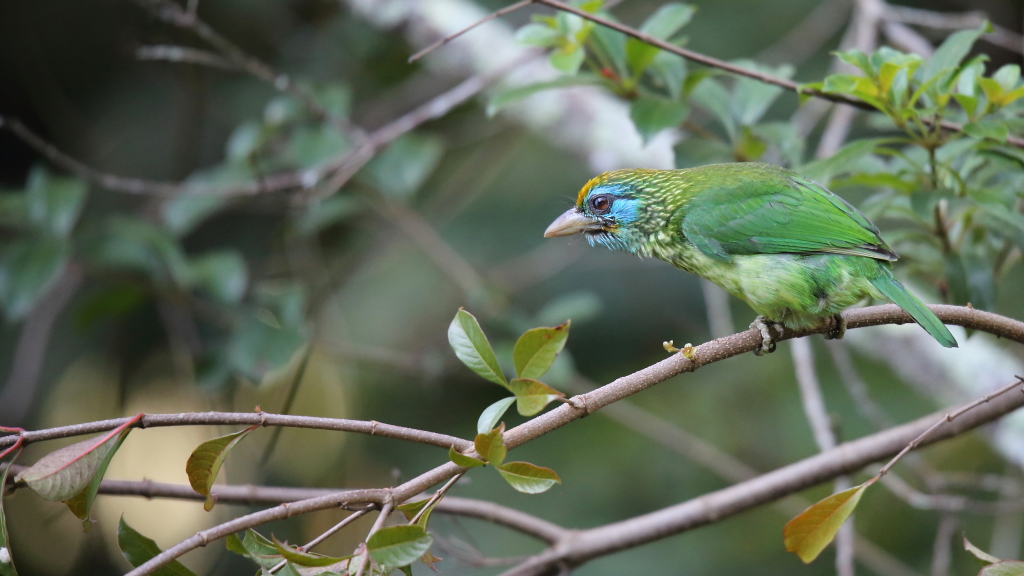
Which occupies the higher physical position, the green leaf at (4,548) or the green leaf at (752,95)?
the green leaf at (4,548)

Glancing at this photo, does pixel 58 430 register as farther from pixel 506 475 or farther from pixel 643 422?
pixel 643 422

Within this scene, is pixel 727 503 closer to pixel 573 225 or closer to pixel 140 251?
pixel 573 225

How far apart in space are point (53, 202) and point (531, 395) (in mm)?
3000

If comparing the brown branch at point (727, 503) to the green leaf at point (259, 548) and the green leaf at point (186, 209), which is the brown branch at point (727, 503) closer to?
the green leaf at point (259, 548)

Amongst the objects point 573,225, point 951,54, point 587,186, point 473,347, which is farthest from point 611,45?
point 473,347

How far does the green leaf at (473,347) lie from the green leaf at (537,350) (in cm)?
4

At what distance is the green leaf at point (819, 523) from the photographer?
1.61m

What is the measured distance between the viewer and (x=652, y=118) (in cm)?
259

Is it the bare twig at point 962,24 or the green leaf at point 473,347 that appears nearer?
the green leaf at point 473,347

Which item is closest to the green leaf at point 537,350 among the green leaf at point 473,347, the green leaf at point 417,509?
the green leaf at point 473,347

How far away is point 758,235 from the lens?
253cm

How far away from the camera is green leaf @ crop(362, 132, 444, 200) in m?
4.07

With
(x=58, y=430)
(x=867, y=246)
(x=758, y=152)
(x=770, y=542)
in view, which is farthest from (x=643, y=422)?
(x=58, y=430)

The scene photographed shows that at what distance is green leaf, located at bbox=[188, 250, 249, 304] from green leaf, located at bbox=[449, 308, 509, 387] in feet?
7.79
